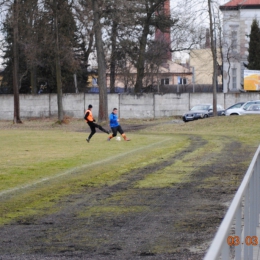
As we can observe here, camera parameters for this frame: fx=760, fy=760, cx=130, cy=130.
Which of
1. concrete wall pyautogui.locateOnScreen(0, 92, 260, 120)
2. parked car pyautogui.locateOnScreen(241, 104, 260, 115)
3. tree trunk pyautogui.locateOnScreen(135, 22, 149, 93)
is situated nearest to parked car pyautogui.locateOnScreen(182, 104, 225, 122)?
concrete wall pyautogui.locateOnScreen(0, 92, 260, 120)

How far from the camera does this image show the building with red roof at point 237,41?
265 ft

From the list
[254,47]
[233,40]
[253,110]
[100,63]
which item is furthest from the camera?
[233,40]

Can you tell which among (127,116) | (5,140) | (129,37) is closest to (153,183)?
(5,140)

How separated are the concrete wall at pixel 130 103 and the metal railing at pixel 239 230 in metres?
53.1

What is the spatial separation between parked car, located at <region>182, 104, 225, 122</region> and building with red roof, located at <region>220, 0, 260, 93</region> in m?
21.9

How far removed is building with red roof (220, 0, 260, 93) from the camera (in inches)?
3182

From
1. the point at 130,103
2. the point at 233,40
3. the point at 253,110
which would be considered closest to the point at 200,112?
the point at 253,110

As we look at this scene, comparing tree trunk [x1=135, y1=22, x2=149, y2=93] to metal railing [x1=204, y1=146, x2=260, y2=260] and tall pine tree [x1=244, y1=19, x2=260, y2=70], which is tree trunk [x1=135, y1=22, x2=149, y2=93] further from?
metal railing [x1=204, y1=146, x2=260, y2=260]

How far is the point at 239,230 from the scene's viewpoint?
5488 millimetres

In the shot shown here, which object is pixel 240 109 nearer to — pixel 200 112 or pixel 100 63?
pixel 200 112

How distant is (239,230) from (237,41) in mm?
78396

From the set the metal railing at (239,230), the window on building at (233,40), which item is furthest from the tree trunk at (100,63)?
the metal railing at (239,230)
